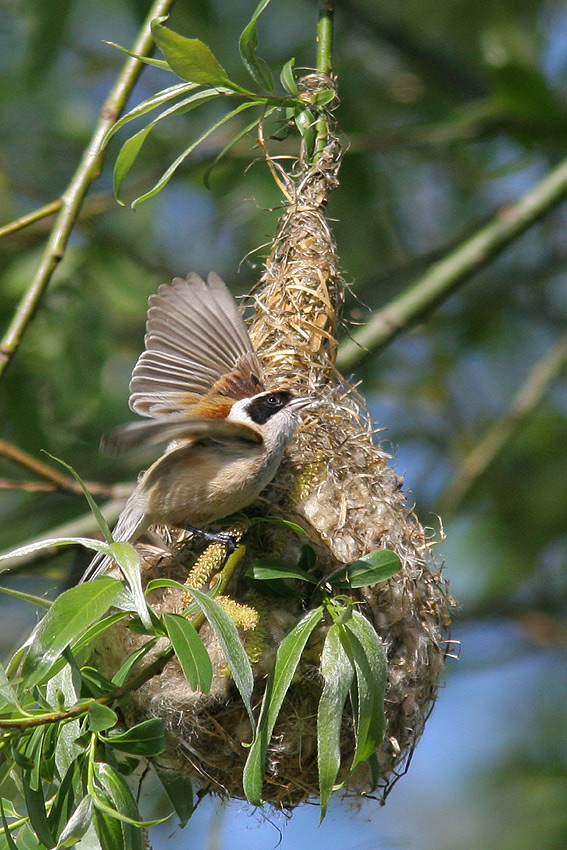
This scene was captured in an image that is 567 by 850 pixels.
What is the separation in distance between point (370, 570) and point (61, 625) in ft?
2.31

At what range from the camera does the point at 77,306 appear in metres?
4.05

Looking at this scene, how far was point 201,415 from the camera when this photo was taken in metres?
2.78

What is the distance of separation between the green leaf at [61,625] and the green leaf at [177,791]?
2.42ft

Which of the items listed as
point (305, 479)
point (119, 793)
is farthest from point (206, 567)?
point (119, 793)

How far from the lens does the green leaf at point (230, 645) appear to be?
1.71 meters

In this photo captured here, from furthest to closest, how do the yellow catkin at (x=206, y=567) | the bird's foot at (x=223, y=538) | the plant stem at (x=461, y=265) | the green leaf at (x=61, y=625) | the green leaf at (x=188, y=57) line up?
the plant stem at (x=461, y=265) < the bird's foot at (x=223, y=538) < the yellow catkin at (x=206, y=567) < the green leaf at (x=188, y=57) < the green leaf at (x=61, y=625)

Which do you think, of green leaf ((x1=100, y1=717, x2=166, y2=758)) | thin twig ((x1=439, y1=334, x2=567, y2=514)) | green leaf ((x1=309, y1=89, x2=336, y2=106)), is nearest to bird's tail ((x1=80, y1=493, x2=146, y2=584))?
green leaf ((x1=100, y1=717, x2=166, y2=758))

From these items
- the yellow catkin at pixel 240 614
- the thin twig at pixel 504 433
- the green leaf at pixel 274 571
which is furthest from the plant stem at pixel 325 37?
the thin twig at pixel 504 433

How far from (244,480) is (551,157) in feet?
10.7

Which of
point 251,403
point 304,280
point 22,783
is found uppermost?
point 304,280

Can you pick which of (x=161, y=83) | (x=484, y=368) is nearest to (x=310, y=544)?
(x=161, y=83)

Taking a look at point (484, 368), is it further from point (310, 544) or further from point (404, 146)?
point (310, 544)

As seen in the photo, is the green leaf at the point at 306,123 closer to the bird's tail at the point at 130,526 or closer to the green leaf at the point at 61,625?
the bird's tail at the point at 130,526

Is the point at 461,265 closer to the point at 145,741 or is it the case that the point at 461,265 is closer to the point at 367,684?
the point at 367,684
